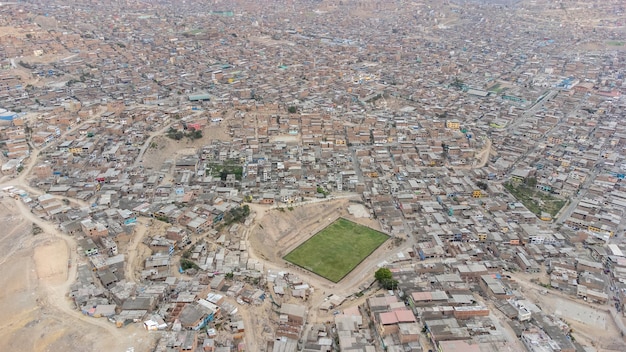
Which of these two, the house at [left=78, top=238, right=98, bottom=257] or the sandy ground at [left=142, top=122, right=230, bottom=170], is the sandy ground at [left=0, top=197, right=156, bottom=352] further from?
the sandy ground at [left=142, top=122, right=230, bottom=170]

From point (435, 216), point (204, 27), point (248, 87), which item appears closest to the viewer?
point (435, 216)

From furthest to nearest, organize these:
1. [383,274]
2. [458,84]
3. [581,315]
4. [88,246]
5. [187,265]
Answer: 1. [458,84]
2. [187,265]
3. [88,246]
4. [383,274]
5. [581,315]

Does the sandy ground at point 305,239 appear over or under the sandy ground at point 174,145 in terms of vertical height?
over

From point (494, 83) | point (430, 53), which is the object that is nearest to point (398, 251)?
point (494, 83)

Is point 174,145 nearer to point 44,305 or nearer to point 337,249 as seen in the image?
point 337,249

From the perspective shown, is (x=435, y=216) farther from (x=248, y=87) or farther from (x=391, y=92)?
(x=248, y=87)

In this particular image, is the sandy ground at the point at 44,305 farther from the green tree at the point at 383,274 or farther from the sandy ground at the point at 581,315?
the sandy ground at the point at 581,315

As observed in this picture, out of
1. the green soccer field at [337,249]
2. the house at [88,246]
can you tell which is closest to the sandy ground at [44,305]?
the house at [88,246]

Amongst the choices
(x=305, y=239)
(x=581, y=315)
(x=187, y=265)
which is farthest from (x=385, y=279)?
(x=187, y=265)

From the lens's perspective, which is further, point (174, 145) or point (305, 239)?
point (174, 145)
